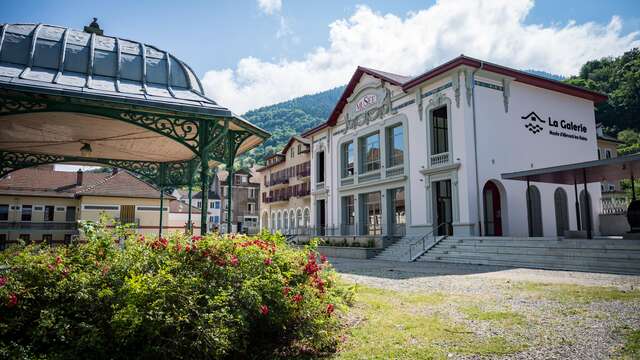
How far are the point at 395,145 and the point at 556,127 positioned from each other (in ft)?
33.9

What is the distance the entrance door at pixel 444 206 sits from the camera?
24562 millimetres

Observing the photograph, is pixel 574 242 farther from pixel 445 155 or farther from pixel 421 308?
pixel 421 308

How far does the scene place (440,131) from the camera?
25.9 meters

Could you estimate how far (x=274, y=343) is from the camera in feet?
16.3

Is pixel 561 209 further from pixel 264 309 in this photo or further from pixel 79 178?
pixel 79 178

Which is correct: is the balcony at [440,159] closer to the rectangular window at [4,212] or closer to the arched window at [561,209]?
the arched window at [561,209]

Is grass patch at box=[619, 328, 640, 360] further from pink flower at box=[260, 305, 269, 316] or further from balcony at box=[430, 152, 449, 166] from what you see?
balcony at box=[430, 152, 449, 166]

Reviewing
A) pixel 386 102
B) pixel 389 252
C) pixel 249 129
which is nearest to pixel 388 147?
→ pixel 386 102

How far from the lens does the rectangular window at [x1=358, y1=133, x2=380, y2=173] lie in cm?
3022

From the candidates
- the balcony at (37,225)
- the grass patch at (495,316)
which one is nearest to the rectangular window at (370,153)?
the grass patch at (495,316)

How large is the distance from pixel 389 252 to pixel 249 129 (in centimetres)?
1579

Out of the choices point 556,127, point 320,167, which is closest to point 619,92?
point 556,127

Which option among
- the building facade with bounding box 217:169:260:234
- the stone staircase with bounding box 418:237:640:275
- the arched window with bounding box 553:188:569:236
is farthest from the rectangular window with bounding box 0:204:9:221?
the arched window with bounding box 553:188:569:236

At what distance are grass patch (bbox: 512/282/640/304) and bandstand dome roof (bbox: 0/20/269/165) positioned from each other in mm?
7237
